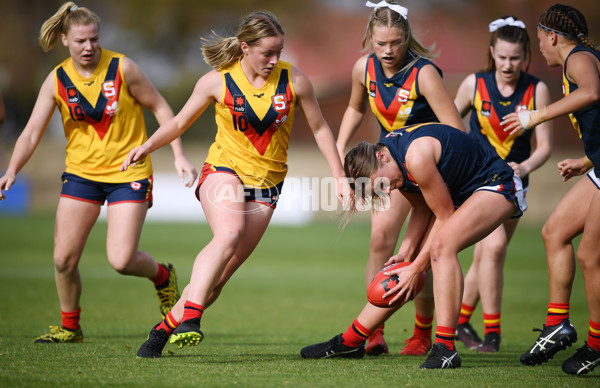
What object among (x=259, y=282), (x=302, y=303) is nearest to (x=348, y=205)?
(x=302, y=303)

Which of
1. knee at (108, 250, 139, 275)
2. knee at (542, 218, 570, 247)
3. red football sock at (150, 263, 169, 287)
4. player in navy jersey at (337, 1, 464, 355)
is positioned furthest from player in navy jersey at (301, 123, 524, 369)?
red football sock at (150, 263, 169, 287)

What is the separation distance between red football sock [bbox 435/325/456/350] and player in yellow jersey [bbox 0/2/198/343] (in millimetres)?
2353

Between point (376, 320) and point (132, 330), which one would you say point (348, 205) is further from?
point (132, 330)

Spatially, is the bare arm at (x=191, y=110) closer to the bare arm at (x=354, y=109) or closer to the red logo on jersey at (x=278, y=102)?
the red logo on jersey at (x=278, y=102)

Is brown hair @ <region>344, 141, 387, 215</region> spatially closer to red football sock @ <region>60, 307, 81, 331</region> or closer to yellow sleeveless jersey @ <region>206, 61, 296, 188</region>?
yellow sleeveless jersey @ <region>206, 61, 296, 188</region>

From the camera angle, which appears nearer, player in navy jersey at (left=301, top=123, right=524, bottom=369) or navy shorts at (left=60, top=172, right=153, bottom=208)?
player in navy jersey at (left=301, top=123, right=524, bottom=369)

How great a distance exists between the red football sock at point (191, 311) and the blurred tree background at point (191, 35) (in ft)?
88.7

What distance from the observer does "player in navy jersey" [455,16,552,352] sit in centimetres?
619

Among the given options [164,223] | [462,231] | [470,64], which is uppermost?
[470,64]

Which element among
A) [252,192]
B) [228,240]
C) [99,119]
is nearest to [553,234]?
[252,192]

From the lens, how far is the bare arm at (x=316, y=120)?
521 centimetres

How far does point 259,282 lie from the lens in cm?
1141

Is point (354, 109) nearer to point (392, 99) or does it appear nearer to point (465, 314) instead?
point (392, 99)

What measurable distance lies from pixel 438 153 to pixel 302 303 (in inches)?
197
